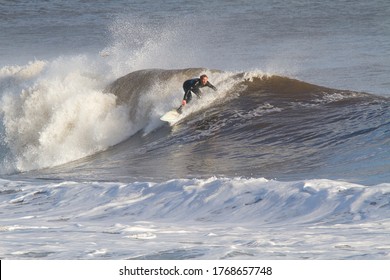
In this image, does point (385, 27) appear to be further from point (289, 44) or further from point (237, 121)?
point (237, 121)

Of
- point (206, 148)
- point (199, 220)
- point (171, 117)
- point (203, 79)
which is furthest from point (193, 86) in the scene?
point (199, 220)

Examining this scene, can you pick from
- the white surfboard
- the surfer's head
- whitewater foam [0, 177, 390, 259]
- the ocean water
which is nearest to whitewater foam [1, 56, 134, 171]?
the ocean water

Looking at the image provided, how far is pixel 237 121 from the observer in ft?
55.5

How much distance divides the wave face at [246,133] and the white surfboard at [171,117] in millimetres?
135

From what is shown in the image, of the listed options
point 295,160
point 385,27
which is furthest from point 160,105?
point 385,27

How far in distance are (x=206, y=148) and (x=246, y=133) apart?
1.02 metres

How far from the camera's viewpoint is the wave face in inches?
524

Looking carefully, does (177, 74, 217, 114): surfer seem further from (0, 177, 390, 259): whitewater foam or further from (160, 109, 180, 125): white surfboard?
(0, 177, 390, 259): whitewater foam

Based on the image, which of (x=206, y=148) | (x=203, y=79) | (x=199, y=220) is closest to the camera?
(x=199, y=220)

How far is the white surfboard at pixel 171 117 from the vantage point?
17.2 meters

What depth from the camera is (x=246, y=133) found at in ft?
52.5

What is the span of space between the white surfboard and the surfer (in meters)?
0.10

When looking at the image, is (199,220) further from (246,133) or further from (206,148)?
→ (246,133)

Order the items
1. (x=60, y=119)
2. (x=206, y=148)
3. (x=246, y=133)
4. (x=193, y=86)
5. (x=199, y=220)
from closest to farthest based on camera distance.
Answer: (x=199, y=220) → (x=206, y=148) → (x=246, y=133) → (x=193, y=86) → (x=60, y=119)
